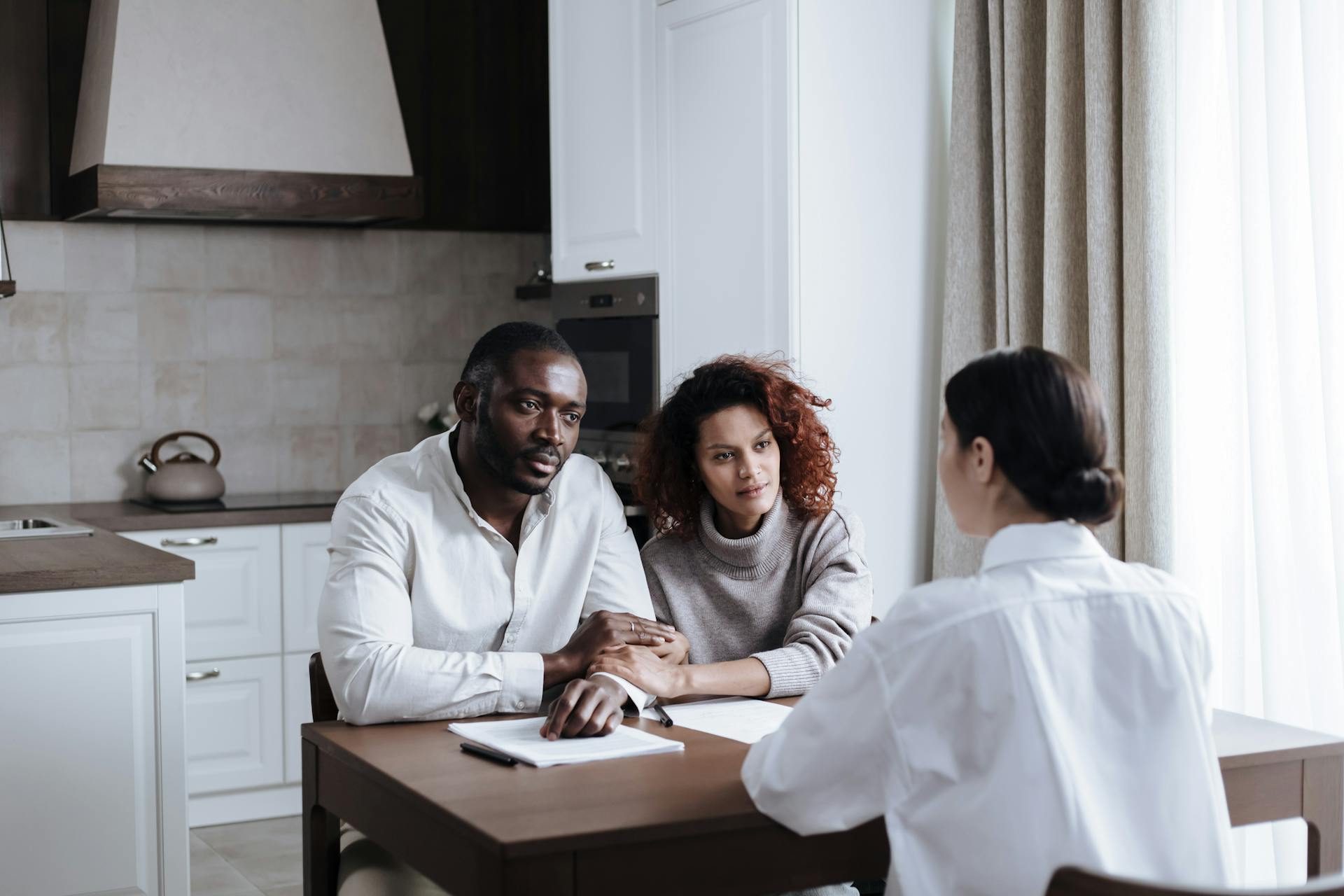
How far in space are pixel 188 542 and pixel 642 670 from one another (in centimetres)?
229

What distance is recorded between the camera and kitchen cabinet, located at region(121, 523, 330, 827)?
3.99 m

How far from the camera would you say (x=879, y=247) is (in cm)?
337

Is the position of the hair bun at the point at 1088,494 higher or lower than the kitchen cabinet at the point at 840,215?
lower

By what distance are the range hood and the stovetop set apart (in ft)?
2.74

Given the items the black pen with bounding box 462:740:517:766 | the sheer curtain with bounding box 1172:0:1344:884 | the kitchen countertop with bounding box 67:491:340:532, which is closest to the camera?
the black pen with bounding box 462:740:517:766

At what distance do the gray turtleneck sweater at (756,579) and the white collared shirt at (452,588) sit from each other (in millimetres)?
82

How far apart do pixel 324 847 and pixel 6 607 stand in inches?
39.6

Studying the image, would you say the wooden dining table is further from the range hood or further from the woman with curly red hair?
the range hood

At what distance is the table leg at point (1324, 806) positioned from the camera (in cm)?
185

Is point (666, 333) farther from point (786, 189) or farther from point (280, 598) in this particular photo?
point (280, 598)

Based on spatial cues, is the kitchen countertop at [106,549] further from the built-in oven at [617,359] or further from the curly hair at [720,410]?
the curly hair at [720,410]

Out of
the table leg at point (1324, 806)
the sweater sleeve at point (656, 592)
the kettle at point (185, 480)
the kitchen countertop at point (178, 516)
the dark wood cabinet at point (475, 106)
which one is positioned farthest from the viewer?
the dark wood cabinet at point (475, 106)

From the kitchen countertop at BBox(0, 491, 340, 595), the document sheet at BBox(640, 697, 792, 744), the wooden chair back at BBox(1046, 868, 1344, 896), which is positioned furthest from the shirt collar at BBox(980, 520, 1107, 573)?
the kitchen countertop at BBox(0, 491, 340, 595)

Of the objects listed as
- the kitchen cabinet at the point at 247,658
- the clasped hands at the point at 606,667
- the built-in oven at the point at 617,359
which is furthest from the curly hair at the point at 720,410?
the kitchen cabinet at the point at 247,658
